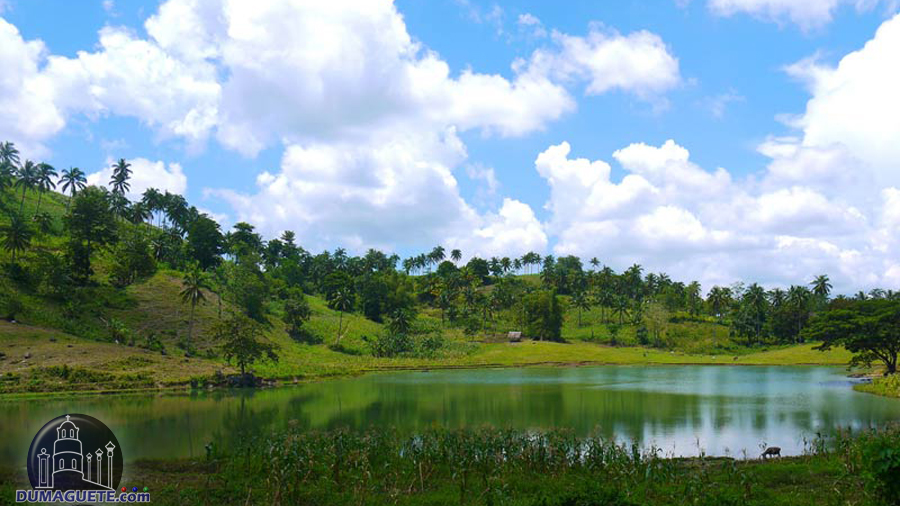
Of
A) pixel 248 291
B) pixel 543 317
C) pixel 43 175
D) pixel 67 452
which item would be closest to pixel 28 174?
pixel 43 175

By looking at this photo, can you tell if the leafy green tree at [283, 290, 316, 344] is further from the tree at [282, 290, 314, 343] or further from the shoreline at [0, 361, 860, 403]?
the shoreline at [0, 361, 860, 403]

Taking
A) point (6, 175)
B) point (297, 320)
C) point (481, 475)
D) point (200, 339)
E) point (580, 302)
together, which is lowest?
point (200, 339)

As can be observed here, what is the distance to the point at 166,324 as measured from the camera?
4040 inches

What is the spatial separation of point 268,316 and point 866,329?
112 m

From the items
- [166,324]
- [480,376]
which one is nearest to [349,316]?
[166,324]

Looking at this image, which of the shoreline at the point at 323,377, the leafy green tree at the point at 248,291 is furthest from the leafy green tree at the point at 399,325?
the leafy green tree at the point at 248,291

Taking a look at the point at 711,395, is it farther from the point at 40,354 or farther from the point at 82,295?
the point at 82,295

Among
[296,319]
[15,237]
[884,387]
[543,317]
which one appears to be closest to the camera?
[884,387]

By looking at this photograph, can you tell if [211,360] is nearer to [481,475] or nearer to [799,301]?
[481,475]

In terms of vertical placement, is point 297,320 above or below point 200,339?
above

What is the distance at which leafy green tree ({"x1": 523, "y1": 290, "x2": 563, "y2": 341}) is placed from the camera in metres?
151

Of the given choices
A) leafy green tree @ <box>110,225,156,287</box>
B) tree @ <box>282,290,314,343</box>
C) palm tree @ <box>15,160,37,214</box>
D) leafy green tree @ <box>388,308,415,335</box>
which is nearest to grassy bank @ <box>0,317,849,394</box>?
tree @ <box>282,290,314,343</box>

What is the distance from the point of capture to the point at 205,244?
148 meters

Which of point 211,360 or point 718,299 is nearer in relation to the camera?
point 211,360
